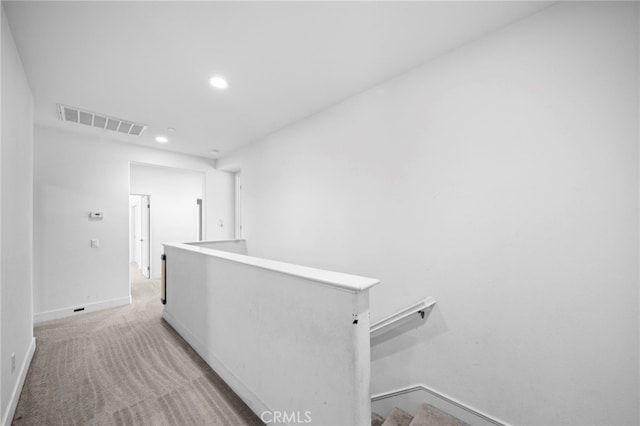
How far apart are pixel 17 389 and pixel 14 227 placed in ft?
4.23

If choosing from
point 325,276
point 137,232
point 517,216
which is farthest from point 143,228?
point 517,216

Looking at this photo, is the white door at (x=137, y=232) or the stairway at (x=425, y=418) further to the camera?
the white door at (x=137, y=232)

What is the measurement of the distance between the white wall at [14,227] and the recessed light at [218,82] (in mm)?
1336

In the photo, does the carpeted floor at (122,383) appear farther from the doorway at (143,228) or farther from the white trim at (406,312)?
the doorway at (143,228)

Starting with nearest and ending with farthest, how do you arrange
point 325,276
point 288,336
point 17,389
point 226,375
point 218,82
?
point 325,276 < point 288,336 < point 17,389 < point 226,375 < point 218,82

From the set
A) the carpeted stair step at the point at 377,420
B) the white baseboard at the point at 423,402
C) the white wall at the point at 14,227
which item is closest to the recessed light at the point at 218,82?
the white wall at the point at 14,227

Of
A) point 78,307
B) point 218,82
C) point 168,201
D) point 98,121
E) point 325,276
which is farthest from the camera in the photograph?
point 168,201

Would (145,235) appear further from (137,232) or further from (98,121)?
(98,121)

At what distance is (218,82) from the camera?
253 centimetres

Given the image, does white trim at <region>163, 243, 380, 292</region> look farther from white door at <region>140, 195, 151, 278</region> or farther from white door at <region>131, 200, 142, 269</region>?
white door at <region>131, 200, 142, 269</region>

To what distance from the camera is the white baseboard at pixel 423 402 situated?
74.7 inches

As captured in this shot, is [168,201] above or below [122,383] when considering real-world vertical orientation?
above

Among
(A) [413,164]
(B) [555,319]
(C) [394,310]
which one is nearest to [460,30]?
(A) [413,164]

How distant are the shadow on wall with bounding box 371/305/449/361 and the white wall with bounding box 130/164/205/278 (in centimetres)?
437
